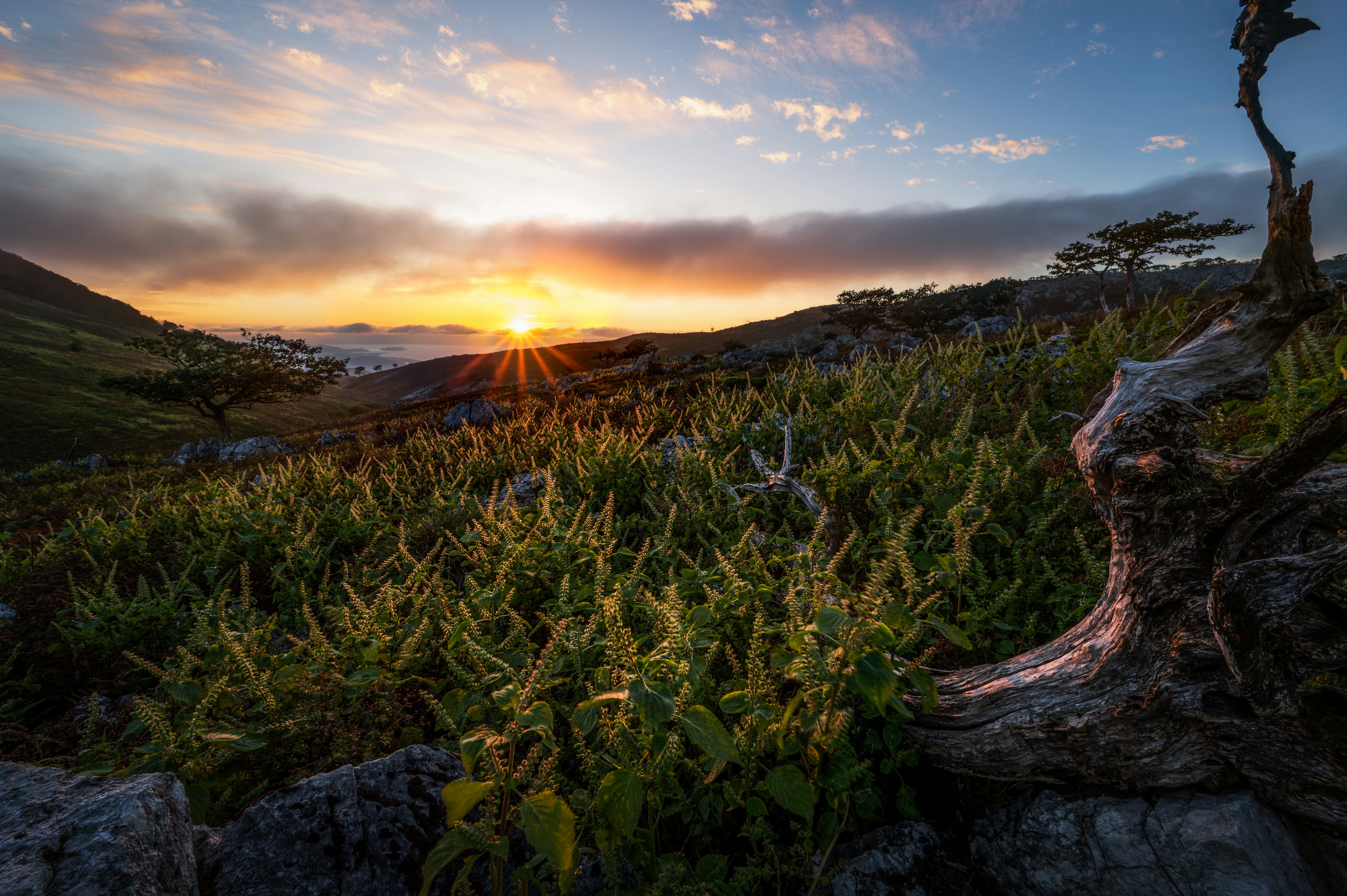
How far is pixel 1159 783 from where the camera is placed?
2.35 metres

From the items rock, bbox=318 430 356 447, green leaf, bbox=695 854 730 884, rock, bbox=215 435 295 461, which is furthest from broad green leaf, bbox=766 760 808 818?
rock, bbox=215 435 295 461

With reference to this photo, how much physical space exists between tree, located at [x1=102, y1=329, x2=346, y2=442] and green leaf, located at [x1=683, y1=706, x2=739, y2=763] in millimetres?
49803

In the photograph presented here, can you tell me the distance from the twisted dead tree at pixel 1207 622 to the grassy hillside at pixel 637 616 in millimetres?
517

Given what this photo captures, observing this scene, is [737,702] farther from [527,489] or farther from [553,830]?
[527,489]

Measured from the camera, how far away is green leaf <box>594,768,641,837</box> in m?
1.97

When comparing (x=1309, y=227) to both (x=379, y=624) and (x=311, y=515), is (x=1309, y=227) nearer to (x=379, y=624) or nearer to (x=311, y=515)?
(x=379, y=624)

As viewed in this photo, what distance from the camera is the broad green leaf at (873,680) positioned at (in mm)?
2008

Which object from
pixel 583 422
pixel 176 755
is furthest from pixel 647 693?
pixel 583 422

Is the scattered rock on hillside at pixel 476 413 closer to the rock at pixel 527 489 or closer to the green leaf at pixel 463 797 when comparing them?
the rock at pixel 527 489

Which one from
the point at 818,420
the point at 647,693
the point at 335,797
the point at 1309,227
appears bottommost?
the point at 335,797

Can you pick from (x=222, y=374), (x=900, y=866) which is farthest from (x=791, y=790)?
(x=222, y=374)

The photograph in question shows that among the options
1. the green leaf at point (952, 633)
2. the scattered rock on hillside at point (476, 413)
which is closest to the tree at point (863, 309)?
the scattered rock on hillside at point (476, 413)

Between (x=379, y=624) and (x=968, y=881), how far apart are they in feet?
14.5

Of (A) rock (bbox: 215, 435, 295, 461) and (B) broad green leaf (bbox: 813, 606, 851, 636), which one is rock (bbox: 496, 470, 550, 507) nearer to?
(B) broad green leaf (bbox: 813, 606, 851, 636)
